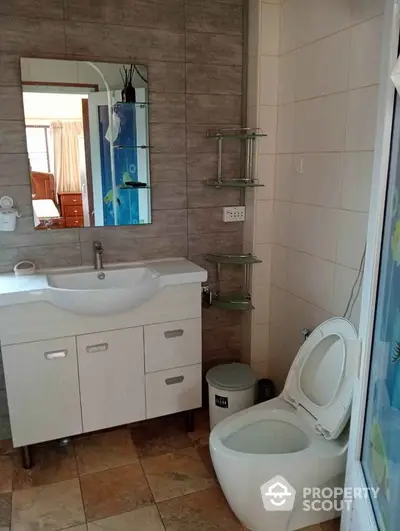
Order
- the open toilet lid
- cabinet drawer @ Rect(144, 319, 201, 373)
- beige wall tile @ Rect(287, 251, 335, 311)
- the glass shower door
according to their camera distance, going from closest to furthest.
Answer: the glass shower door < the open toilet lid < beige wall tile @ Rect(287, 251, 335, 311) < cabinet drawer @ Rect(144, 319, 201, 373)

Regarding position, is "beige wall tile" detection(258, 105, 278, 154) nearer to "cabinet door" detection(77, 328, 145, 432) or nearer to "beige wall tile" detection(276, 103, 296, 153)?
"beige wall tile" detection(276, 103, 296, 153)

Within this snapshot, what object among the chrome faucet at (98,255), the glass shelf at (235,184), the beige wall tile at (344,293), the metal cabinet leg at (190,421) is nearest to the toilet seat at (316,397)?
the beige wall tile at (344,293)

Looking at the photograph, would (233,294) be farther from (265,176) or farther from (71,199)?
(71,199)

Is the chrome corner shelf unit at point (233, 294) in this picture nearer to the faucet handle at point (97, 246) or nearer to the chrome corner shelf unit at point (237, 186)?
the chrome corner shelf unit at point (237, 186)

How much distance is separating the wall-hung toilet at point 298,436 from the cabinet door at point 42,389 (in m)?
0.72

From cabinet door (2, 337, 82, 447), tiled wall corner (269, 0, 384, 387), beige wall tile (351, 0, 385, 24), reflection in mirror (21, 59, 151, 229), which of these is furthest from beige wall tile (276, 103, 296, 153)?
cabinet door (2, 337, 82, 447)

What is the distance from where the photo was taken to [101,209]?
2.34 metres

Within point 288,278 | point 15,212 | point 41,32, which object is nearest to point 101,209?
point 15,212

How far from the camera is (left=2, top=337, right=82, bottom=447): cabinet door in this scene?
6.56ft

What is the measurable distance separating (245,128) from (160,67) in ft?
1.75

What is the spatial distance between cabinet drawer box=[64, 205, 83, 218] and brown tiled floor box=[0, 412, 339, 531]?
1.16m

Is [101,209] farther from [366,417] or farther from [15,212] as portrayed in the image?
[366,417]

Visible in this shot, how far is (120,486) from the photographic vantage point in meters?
2.05

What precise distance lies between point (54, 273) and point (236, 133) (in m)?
1.21
